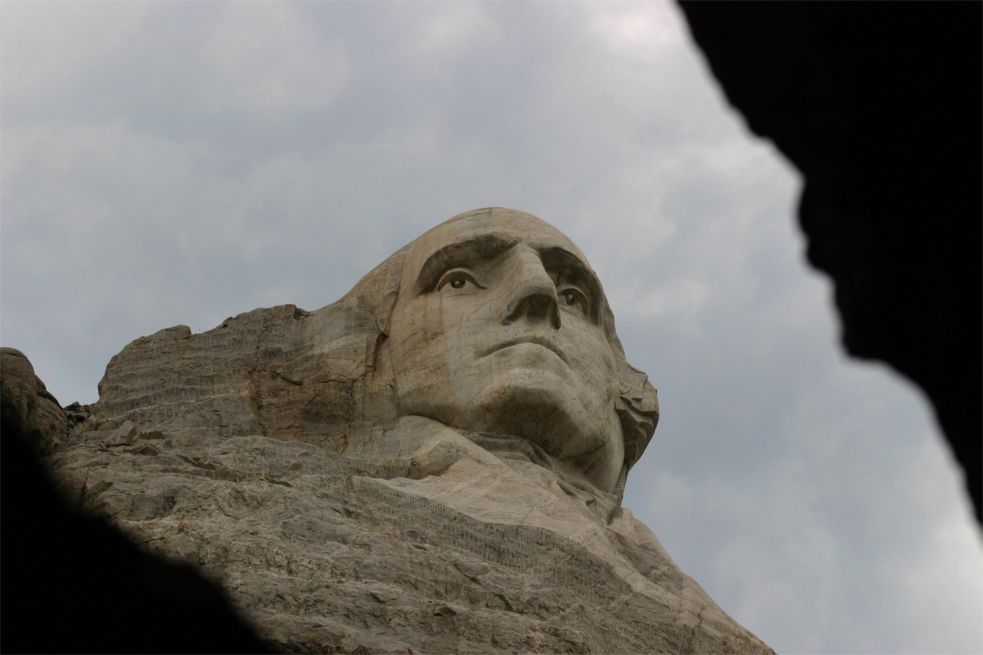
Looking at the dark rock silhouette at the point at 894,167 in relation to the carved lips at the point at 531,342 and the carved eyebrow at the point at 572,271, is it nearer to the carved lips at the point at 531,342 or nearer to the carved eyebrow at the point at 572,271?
the carved lips at the point at 531,342

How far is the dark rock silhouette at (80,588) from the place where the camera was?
439 cm

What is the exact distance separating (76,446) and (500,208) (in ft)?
12.6

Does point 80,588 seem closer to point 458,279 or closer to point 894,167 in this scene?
point 894,167

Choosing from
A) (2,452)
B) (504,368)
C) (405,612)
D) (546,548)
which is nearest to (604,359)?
(504,368)

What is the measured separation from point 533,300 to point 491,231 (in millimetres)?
865

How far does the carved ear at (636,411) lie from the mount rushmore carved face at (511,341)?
7 cm

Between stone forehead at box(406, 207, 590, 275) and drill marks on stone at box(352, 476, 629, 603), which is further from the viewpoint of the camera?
stone forehead at box(406, 207, 590, 275)

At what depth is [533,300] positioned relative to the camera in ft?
41.5

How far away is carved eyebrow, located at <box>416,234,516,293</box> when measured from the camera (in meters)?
13.3

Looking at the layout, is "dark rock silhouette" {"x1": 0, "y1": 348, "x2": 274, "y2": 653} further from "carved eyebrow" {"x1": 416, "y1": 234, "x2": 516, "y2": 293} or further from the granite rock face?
"carved eyebrow" {"x1": 416, "y1": 234, "x2": 516, "y2": 293}

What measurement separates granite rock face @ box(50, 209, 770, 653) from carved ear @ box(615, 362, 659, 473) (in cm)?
2

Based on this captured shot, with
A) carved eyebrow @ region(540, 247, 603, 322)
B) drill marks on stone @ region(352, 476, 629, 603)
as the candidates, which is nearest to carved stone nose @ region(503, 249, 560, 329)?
carved eyebrow @ region(540, 247, 603, 322)

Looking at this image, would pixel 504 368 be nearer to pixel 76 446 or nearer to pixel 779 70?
pixel 76 446

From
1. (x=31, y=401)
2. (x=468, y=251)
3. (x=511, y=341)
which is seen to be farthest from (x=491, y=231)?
(x=31, y=401)
